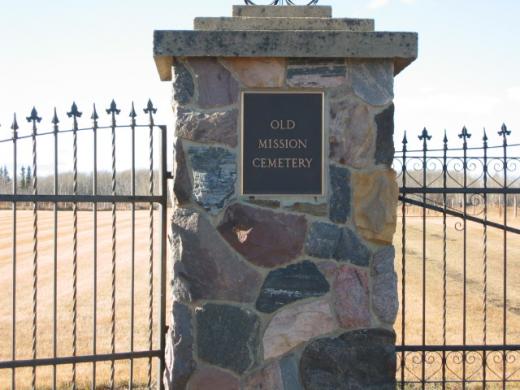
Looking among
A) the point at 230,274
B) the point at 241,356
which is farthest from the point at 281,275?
the point at 241,356

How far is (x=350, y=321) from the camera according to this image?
375 cm

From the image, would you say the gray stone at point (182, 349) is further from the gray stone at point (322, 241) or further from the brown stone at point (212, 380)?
the gray stone at point (322, 241)

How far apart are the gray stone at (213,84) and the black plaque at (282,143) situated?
0.09m

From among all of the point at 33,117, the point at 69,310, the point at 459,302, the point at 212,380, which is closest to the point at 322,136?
the point at 212,380

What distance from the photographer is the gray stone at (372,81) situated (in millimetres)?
3770

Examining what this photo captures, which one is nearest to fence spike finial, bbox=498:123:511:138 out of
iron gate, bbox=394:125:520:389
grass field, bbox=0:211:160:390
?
iron gate, bbox=394:125:520:389

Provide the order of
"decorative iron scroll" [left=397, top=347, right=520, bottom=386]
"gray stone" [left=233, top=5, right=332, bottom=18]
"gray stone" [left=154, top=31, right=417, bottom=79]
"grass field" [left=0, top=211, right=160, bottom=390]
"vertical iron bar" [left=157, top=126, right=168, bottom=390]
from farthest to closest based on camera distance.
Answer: "grass field" [left=0, top=211, right=160, bottom=390]
"decorative iron scroll" [left=397, top=347, right=520, bottom=386]
"vertical iron bar" [left=157, top=126, right=168, bottom=390]
"gray stone" [left=233, top=5, right=332, bottom=18]
"gray stone" [left=154, top=31, right=417, bottom=79]

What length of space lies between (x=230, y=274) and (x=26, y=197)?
1.54 metres

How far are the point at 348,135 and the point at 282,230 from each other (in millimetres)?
726

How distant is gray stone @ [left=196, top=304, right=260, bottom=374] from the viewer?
3.68 metres

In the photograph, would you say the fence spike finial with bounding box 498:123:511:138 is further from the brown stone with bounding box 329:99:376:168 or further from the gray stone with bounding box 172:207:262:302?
the gray stone with bounding box 172:207:262:302

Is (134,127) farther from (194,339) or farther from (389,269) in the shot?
(389,269)

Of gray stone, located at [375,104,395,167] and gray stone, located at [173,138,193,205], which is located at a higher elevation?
gray stone, located at [375,104,395,167]

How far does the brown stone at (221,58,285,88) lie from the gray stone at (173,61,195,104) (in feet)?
0.81
